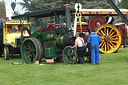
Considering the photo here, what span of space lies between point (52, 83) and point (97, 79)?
48.6 inches

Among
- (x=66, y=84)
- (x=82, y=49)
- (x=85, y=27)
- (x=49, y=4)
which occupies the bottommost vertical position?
(x=66, y=84)

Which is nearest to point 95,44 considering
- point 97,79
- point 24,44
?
point 24,44

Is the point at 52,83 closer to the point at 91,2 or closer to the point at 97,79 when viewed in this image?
the point at 97,79

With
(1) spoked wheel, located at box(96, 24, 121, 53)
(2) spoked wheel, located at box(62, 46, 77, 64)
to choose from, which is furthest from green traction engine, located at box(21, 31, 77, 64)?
(1) spoked wheel, located at box(96, 24, 121, 53)

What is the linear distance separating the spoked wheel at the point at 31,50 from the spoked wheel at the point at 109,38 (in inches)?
225

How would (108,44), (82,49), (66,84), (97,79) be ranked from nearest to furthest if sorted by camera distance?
(66,84), (97,79), (82,49), (108,44)

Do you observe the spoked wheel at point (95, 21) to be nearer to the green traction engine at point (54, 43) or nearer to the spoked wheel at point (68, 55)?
the green traction engine at point (54, 43)

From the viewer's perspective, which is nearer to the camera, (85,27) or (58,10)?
(58,10)

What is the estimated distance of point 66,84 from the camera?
7.71 meters

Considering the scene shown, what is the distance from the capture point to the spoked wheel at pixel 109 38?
59.5 feet

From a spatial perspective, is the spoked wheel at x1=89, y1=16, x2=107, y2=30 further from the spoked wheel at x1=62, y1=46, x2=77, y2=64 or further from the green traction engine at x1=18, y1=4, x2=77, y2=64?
the spoked wheel at x1=62, y1=46, x2=77, y2=64

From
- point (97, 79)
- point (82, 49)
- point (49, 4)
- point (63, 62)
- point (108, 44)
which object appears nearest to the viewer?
point (97, 79)

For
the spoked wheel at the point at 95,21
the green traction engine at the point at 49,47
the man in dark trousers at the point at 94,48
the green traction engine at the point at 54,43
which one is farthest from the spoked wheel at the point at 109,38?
the green traction engine at the point at 49,47

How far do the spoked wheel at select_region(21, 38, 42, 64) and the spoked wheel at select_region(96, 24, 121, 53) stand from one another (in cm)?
572
